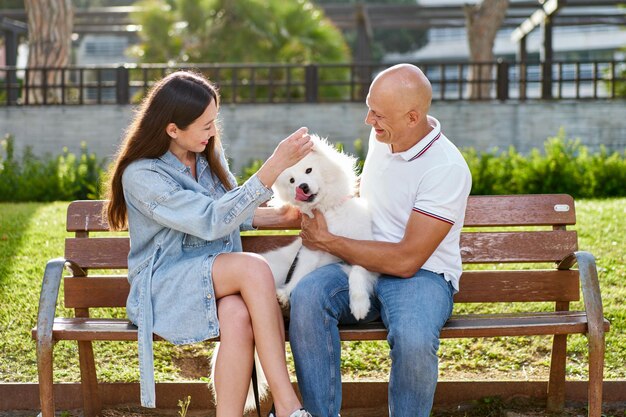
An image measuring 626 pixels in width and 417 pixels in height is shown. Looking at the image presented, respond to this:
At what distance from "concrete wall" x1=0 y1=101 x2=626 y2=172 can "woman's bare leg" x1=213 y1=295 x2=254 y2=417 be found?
1119 cm

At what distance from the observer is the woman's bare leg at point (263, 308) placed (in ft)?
11.5

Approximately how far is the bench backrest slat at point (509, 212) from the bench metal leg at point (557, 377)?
59 cm

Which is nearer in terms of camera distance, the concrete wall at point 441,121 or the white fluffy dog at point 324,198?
the white fluffy dog at point 324,198

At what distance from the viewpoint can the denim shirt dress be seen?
362 centimetres

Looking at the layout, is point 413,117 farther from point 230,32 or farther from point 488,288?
point 230,32

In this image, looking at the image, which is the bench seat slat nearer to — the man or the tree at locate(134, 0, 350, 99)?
the man

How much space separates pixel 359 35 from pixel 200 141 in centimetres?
1846

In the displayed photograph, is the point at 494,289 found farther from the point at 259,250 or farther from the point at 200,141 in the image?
the point at 200,141

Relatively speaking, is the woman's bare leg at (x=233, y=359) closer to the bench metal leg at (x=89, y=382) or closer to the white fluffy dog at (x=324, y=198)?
the white fluffy dog at (x=324, y=198)

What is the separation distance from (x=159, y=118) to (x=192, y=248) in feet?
1.88

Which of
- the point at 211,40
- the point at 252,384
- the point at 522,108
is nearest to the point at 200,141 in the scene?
the point at 252,384

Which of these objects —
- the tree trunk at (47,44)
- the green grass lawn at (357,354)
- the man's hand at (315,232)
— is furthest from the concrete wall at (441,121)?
the man's hand at (315,232)

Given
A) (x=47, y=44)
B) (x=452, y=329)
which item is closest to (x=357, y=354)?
(x=452, y=329)

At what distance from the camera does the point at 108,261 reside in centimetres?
436
